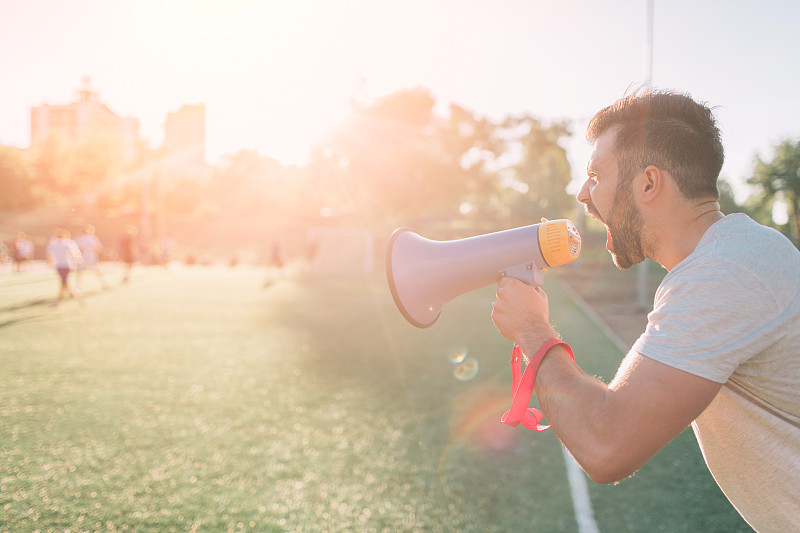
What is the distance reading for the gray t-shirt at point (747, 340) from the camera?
1.20 m

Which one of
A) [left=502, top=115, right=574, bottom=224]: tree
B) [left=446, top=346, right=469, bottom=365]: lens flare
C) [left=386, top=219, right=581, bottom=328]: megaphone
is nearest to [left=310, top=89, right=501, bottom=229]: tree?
[left=502, top=115, right=574, bottom=224]: tree

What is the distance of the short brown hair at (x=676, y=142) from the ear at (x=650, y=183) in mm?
17

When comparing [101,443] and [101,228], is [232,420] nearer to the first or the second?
[101,443]

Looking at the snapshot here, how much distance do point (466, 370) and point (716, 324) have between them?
632cm

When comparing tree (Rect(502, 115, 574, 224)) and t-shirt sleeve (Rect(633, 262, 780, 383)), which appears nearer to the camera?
t-shirt sleeve (Rect(633, 262, 780, 383))

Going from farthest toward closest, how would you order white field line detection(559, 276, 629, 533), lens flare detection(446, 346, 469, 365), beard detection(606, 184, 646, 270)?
lens flare detection(446, 346, 469, 365), white field line detection(559, 276, 629, 533), beard detection(606, 184, 646, 270)

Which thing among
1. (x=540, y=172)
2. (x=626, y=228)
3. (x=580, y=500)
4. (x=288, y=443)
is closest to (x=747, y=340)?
(x=626, y=228)

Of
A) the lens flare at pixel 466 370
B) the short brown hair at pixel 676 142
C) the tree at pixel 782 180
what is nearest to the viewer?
the short brown hair at pixel 676 142

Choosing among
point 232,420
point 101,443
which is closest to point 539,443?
point 232,420

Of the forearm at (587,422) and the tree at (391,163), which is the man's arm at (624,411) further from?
the tree at (391,163)

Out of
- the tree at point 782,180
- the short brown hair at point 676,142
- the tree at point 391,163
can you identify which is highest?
the tree at point 391,163

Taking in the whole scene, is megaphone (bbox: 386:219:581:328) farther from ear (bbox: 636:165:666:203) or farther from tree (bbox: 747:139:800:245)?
tree (bbox: 747:139:800:245)

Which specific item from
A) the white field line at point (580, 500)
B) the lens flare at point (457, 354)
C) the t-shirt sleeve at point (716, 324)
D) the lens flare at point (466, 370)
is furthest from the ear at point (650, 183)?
the lens flare at point (457, 354)

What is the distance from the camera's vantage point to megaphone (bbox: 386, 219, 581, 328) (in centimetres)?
165
